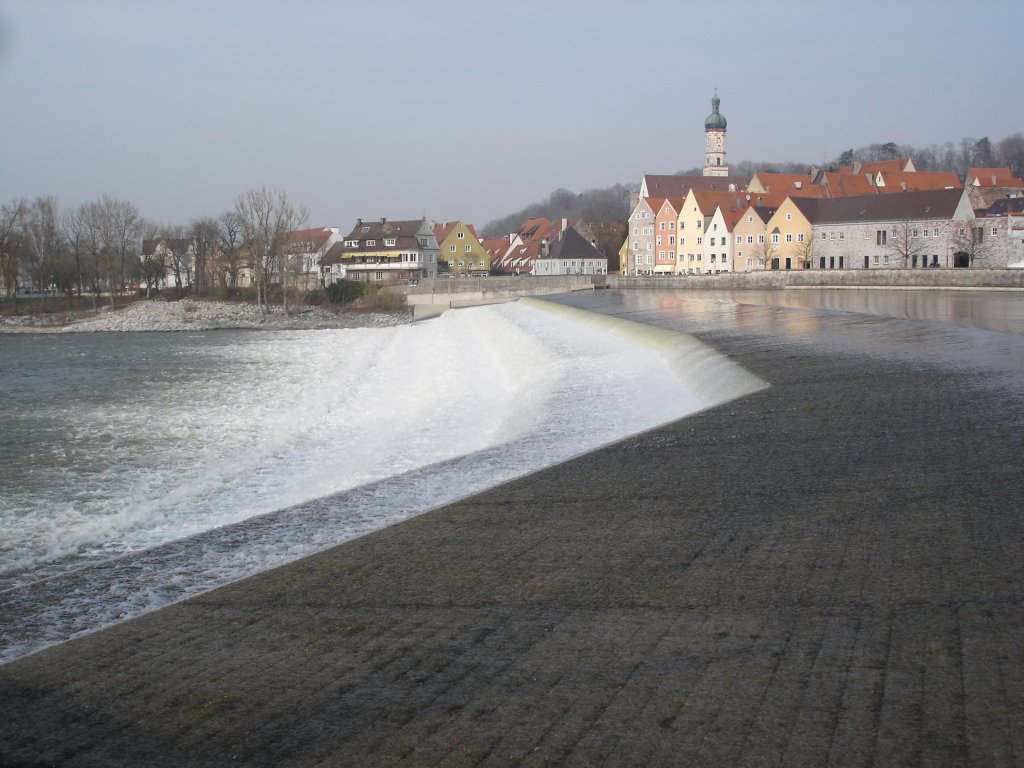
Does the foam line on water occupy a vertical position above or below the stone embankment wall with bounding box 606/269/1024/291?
below

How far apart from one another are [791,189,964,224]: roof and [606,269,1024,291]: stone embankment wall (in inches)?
327

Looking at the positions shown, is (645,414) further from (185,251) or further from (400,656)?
(185,251)

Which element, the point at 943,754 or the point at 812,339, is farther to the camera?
the point at 812,339

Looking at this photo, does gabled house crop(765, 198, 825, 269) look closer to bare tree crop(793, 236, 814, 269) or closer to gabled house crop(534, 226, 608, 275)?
bare tree crop(793, 236, 814, 269)

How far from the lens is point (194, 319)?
2317 inches

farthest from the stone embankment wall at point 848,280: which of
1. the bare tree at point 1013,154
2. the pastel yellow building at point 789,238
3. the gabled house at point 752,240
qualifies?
the bare tree at point 1013,154

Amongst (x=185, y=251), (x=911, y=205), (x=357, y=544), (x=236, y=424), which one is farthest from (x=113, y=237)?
(x=357, y=544)

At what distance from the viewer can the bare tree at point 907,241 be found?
63438 mm

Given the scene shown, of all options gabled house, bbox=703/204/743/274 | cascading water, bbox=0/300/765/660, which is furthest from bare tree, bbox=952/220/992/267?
cascading water, bbox=0/300/765/660

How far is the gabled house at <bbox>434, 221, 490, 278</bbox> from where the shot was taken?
103m

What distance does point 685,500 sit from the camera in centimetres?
798

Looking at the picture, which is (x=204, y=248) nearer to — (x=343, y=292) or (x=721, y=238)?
(x=343, y=292)

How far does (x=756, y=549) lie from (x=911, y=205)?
64.6 meters

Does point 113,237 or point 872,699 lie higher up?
point 113,237
